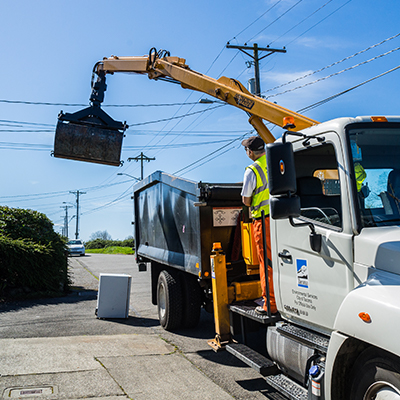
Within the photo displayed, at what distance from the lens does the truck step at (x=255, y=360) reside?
3957mm

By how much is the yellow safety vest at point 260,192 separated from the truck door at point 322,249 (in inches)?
17.1

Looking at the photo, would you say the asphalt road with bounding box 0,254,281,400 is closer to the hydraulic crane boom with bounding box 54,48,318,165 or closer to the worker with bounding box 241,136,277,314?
the worker with bounding box 241,136,277,314

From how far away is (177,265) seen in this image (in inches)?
267

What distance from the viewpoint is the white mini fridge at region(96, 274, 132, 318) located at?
8.17m

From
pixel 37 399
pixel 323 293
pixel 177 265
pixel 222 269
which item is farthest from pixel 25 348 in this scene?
pixel 323 293

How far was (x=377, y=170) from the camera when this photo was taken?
10.7ft

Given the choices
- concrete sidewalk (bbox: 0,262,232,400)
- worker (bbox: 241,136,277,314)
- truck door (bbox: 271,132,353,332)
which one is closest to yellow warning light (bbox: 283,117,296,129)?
truck door (bbox: 271,132,353,332)

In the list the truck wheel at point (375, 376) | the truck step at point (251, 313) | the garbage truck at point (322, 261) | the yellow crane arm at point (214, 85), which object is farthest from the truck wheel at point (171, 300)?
the truck wheel at point (375, 376)

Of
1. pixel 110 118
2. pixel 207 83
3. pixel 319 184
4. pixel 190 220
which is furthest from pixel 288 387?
pixel 110 118

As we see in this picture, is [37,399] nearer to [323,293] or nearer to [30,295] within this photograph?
[323,293]

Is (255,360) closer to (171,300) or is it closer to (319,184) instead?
(319,184)

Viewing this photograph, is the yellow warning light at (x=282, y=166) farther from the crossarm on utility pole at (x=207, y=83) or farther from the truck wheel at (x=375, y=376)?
the crossarm on utility pole at (x=207, y=83)

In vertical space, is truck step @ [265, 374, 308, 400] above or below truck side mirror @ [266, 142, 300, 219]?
below

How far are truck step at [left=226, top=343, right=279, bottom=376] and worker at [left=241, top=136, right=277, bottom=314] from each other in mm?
442
